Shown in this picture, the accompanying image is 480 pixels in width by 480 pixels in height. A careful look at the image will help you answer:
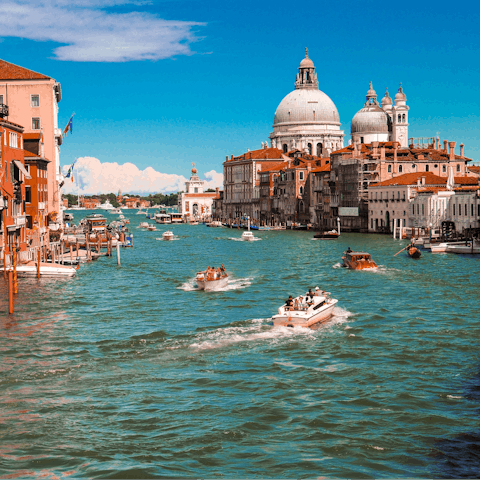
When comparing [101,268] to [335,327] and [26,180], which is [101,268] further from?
[335,327]

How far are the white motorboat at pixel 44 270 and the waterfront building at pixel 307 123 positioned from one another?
124 metres

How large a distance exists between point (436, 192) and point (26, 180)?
45.4m

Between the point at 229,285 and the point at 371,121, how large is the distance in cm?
10917

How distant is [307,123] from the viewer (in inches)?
6580

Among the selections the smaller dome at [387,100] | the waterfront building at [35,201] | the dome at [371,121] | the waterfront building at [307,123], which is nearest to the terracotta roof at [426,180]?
the waterfront building at [35,201]

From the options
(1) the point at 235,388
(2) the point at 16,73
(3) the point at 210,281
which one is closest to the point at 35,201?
(2) the point at 16,73

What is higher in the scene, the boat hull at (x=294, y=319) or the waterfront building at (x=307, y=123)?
the waterfront building at (x=307, y=123)

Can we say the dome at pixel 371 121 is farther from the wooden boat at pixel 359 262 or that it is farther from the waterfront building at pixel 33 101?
the wooden boat at pixel 359 262

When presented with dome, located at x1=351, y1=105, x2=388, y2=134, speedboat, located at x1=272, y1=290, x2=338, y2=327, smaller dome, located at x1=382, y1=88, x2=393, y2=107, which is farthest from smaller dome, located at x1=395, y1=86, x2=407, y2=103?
speedboat, located at x1=272, y1=290, x2=338, y2=327

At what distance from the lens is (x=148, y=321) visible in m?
28.3

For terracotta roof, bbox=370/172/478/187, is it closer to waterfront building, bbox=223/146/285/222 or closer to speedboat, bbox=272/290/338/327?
waterfront building, bbox=223/146/285/222

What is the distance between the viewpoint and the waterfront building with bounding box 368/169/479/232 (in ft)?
264

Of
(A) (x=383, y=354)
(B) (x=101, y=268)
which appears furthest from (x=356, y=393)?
(B) (x=101, y=268)

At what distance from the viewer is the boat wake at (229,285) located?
38472 mm
